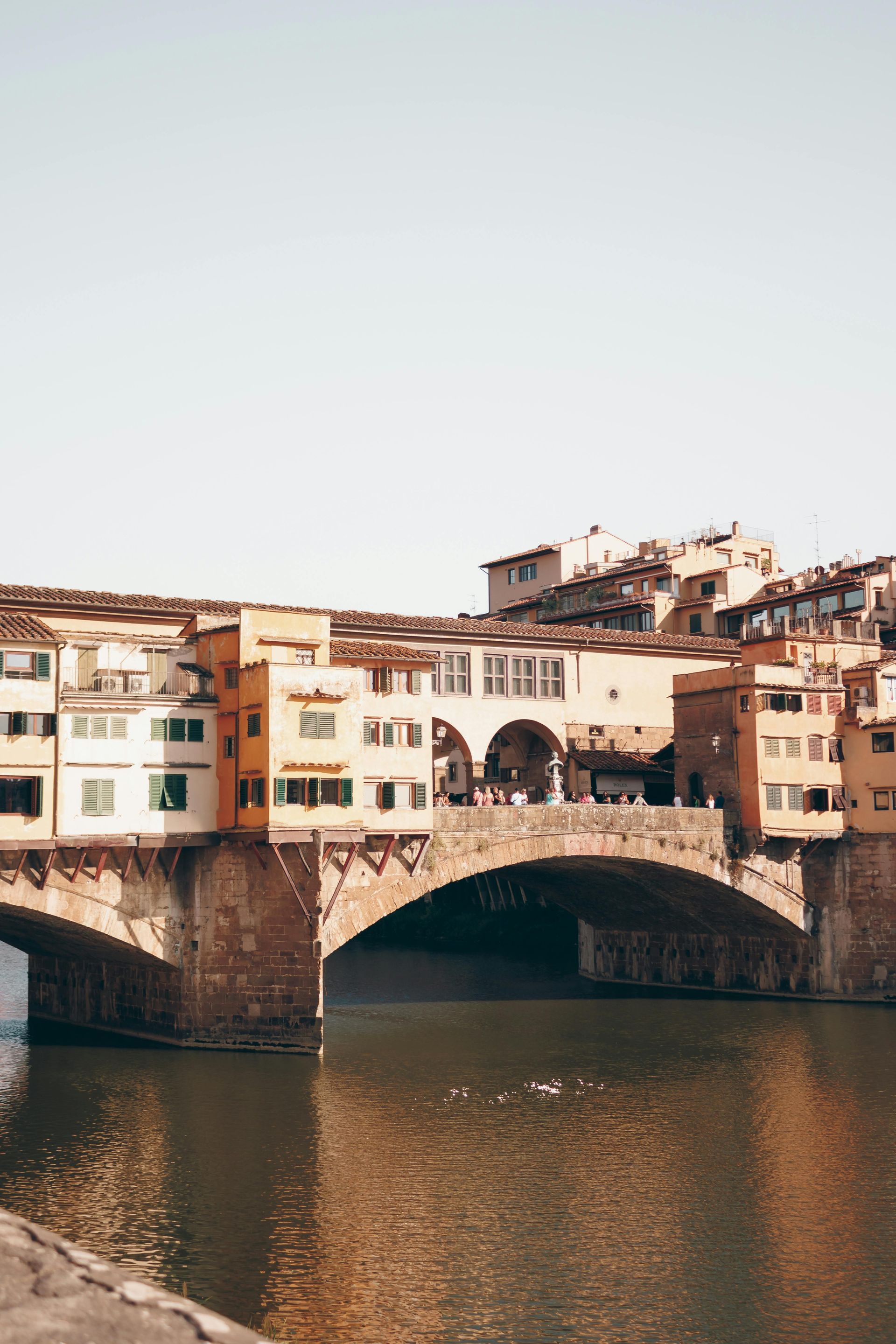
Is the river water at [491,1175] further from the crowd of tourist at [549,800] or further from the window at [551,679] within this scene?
the window at [551,679]

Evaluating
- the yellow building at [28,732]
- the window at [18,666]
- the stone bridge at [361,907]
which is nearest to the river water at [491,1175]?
the stone bridge at [361,907]

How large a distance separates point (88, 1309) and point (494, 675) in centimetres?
5536

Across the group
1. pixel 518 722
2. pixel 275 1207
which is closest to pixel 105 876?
pixel 275 1207

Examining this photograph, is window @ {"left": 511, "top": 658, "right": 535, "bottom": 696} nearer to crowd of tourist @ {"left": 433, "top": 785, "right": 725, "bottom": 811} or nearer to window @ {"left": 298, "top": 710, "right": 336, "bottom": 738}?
crowd of tourist @ {"left": 433, "top": 785, "right": 725, "bottom": 811}

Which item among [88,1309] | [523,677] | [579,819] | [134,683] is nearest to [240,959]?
[134,683]

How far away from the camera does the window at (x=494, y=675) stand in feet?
221

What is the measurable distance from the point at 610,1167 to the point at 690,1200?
3.46 metres

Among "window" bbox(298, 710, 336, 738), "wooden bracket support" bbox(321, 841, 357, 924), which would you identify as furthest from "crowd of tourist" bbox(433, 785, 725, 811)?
"window" bbox(298, 710, 336, 738)

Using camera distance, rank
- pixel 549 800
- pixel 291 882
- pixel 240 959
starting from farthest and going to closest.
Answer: pixel 549 800, pixel 240 959, pixel 291 882

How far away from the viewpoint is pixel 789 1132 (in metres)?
40.9

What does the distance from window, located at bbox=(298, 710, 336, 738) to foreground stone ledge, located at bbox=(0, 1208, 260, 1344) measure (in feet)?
122

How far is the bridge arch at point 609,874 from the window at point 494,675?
29.7 feet

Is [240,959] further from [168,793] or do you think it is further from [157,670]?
A: [157,670]

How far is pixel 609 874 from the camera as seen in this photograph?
66.4 metres
